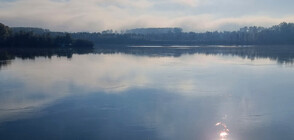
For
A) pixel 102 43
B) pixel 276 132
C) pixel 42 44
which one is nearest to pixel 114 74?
pixel 276 132

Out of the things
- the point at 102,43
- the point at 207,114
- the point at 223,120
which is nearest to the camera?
the point at 223,120

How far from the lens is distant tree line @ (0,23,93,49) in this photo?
4341cm

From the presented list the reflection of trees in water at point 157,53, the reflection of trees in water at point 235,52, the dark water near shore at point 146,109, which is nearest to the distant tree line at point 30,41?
the reflection of trees in water at point 157,53

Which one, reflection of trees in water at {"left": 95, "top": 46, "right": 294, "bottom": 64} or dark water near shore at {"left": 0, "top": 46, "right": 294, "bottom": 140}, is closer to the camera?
dark water near shore at {"left": 0, "top": 46, "right": 294, "bottom": 140}

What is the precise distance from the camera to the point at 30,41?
44719 mm

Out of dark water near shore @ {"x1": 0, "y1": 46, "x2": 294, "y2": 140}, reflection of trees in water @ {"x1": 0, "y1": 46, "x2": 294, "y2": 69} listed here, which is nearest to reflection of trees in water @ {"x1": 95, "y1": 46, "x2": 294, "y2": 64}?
reflection of trees in water @ {"x1": 0, "y1": 46, "x2": 294, "y2": 69}

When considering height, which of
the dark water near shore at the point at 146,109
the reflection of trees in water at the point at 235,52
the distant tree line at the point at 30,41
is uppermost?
the distant tree line at the point at 30,41

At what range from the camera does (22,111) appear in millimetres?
8188

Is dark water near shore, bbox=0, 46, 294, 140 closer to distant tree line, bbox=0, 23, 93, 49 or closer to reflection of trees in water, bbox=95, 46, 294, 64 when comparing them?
reflection of trees in water, bbox=95, 46, 294, 64

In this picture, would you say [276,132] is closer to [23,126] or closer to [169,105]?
[169,105]

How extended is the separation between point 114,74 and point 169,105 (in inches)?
276

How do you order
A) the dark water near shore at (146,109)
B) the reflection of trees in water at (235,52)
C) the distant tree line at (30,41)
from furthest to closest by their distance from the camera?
1. the distant tree line at (30,41)
2. the reflection of trees in water at (235,52)
3. the dark water near shore at (146,109)

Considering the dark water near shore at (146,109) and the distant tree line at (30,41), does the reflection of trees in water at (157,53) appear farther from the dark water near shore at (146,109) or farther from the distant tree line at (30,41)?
the dark water near shore at (146,109)

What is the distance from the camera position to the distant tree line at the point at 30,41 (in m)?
43.4
